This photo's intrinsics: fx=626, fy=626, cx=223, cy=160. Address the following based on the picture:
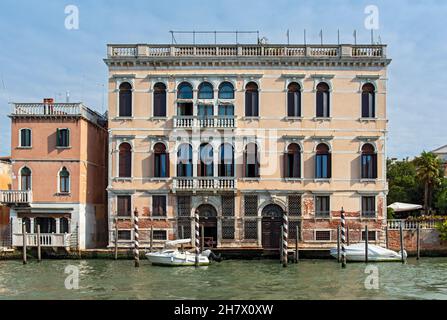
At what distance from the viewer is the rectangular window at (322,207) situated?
2473cm

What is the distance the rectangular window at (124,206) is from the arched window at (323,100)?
27.3ft

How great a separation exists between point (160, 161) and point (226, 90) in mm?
3849

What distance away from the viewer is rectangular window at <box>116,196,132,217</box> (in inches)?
982

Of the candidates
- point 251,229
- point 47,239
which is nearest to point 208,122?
point 251,229

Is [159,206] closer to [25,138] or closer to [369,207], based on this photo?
[25,138]

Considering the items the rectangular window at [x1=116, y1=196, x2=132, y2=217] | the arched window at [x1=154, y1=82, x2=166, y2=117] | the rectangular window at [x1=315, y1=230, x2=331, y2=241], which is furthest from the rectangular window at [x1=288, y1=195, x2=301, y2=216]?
the rectangular window at [x1=116, y1=196, x2=132, y2=217]

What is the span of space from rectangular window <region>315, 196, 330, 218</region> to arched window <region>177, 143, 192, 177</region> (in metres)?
5.16

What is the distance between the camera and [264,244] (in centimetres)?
2472

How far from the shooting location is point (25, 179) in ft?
81.3

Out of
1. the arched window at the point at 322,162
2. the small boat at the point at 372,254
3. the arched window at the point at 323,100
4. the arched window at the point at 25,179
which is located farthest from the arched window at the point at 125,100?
the small boat at the point at 372,254

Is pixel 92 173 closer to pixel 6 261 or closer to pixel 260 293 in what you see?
pixel 6 261

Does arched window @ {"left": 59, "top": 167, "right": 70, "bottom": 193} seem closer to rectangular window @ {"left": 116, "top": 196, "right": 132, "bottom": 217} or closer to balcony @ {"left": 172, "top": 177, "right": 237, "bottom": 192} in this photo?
rectangular window @ {"left": 116, "top": 196, "right": 132, "bottom": 217}

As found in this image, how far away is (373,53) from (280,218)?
754 cm

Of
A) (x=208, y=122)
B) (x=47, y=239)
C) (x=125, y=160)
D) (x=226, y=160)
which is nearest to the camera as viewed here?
(x=47, y=239)
